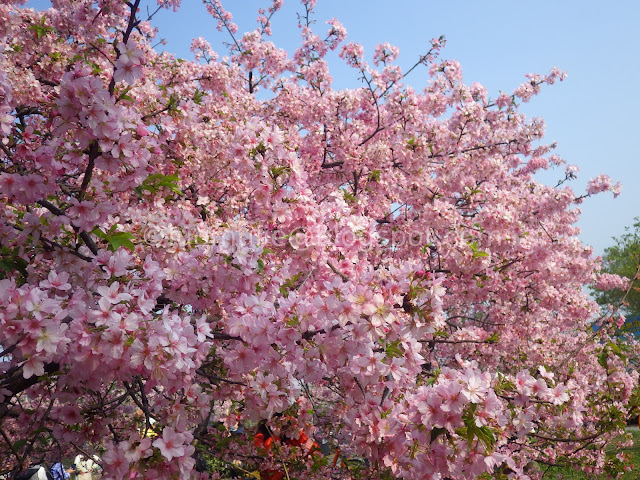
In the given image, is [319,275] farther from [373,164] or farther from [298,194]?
[373,164]

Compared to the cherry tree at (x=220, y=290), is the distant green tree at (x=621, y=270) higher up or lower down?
higher up

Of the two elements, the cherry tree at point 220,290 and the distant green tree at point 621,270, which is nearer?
the cherry tree at point 220,290

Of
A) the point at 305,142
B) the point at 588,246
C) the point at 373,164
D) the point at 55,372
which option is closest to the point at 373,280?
the point at 55,372

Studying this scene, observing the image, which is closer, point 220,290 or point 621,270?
point 220,290

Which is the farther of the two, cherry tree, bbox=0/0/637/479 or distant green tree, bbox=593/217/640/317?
distant green tree, bbox=593/217/640/317

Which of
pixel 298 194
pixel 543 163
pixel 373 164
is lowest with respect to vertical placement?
pixel 298 194

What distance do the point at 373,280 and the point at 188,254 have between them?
149 centimetres

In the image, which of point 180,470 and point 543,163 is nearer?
point 180,470

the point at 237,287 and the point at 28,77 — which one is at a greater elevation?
the point at 28,77

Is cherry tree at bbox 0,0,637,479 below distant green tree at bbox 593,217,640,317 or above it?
below

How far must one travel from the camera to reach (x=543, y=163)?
13055 mm

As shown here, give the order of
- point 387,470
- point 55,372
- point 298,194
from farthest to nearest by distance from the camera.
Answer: point 298,194, point 387,470, point 55,372

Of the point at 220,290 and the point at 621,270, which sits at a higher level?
the point at 621,270

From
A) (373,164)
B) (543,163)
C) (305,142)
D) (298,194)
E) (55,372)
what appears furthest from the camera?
(543,163)
